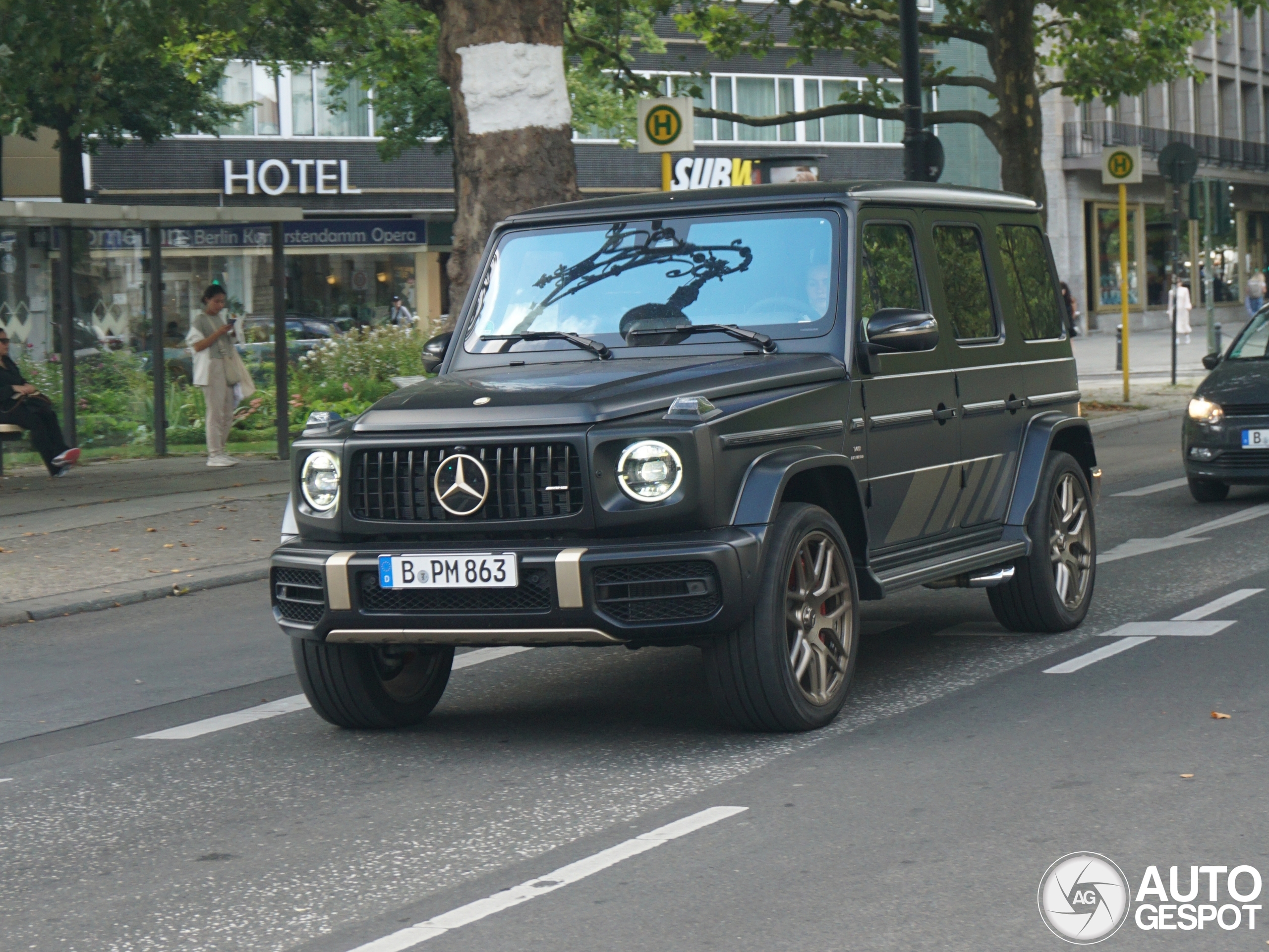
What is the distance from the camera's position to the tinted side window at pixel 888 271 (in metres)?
7.20

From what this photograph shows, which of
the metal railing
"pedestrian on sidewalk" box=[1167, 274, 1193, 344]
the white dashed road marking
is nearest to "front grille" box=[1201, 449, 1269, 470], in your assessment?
the white dashed road marking

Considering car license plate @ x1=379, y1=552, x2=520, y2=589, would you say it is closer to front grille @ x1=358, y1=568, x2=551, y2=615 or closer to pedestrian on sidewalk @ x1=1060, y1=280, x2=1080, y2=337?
front grille @ x1=358, y1=568, x2=551, y2=615

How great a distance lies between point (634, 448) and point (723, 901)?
71.7 inches

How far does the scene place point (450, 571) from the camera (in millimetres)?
6105

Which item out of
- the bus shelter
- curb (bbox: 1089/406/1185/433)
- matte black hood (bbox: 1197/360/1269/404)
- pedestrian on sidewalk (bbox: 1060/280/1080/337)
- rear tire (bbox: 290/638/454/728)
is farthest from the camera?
pedestrian on sidewalk (bbox: 1060/280/1080/337)

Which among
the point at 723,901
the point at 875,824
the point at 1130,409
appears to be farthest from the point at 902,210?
the point at 1130,409

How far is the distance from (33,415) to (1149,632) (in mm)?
10840

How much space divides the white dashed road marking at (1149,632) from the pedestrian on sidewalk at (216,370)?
35.7 feet

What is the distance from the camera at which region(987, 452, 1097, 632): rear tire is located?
818 cm

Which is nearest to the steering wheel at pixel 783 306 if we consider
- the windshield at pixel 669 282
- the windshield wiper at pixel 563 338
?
the windshield at pixel 669 282

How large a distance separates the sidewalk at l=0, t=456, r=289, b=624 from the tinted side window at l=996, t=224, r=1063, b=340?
511 cm

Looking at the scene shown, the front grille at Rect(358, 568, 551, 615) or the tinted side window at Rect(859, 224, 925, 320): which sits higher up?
the tinted side window at Rect(859, 224, 925, 320)

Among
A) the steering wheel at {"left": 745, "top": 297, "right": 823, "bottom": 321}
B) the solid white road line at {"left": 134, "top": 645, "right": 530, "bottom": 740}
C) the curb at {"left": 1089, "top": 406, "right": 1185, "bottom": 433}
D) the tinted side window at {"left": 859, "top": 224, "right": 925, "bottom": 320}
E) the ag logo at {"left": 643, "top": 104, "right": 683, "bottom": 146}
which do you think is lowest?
the solid white road line at {"left": 134, "top": 645, "right": 530, "bottom": 740}

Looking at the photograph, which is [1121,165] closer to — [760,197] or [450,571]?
[760,197]
